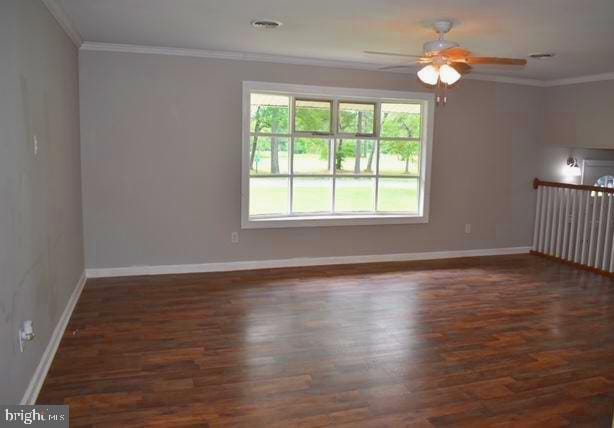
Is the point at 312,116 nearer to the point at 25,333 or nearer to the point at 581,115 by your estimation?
the point at 581,115

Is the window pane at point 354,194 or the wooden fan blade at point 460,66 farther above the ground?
the wooden fan blade at point 460,66

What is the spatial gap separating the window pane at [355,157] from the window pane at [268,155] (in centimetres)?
67

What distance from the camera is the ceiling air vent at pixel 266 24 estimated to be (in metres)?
3.95

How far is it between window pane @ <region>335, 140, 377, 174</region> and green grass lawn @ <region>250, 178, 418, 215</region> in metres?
0.13

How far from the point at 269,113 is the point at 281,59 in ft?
2.03

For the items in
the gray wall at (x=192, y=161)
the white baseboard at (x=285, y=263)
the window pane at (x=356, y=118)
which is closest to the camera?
the gray wall at (x=192, y=161)

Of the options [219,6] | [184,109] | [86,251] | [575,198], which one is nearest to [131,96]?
[184,109]

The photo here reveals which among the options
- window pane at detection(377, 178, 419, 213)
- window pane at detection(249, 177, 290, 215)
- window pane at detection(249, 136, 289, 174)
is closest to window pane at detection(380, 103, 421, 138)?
window pane at detection(377, 178, 419, 213)

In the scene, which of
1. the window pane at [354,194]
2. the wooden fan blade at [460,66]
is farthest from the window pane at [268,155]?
the wooden fan blade at [460,66]

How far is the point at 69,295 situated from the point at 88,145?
1697 millimetres

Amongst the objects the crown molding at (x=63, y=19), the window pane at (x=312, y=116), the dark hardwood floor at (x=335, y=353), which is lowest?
the dark hardwood floor at (x=335, y=353)

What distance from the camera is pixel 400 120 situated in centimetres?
634

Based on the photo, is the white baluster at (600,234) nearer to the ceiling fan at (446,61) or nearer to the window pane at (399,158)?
the window pane at (399,158)

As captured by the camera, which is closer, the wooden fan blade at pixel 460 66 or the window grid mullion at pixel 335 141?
the wooden fan blade at pixel 460 66
